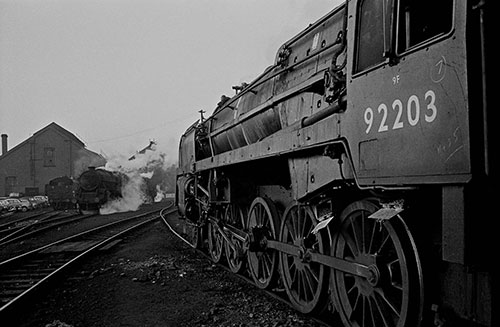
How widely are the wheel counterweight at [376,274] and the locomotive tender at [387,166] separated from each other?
13 millimetres

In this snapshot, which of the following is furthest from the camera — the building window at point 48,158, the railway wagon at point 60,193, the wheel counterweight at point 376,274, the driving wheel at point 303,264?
the building window at point 48,158

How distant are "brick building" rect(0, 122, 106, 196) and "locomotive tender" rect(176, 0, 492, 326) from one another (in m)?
45.6

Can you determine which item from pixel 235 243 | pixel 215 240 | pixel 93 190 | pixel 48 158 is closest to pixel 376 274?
pixel 235 243

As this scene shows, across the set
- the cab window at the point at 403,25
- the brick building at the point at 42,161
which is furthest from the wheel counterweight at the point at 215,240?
the brick building at the point at 42,161

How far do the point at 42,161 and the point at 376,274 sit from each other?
51.4m

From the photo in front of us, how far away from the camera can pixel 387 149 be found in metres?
3.07

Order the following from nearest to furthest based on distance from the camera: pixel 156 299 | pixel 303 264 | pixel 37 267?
pixel 303 264
pixel 156 299
pixel 37 267

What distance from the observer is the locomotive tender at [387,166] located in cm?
246

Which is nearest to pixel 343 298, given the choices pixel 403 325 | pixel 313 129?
pixel 403 325

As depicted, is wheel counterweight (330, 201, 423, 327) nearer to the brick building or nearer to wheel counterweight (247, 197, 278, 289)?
wheel counterweight (247, 197, 278, 289)

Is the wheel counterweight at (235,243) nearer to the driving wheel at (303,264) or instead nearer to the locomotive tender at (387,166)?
the locomotive tender at (387,166)

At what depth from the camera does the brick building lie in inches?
1869

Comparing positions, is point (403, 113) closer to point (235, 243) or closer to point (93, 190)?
point (235, 243)

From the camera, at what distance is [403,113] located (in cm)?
291
